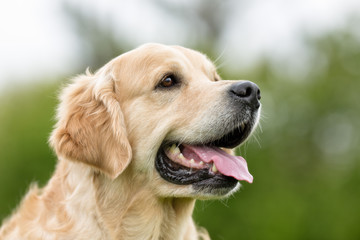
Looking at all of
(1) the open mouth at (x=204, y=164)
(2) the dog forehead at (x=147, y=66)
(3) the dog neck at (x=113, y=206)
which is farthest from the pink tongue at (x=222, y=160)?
(2) the dog forehead at (x=147, y=66)

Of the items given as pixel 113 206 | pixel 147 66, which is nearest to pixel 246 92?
pixel 147 66

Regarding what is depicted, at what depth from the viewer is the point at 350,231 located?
888cm

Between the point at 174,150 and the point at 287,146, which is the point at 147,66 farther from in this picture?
the point at 287,146

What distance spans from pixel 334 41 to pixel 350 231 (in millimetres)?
3690

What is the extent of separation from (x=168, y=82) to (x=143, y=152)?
2.09ft

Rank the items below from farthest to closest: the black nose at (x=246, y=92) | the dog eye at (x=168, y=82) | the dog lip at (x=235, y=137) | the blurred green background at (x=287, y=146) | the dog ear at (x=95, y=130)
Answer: the blurred green background at (x=287, y=146), the dog eye at (x=168, y=82), the dog lip at (x=235, y=137), the black nose at (x=246, y=92), the dog ear at (x=95, y=130)

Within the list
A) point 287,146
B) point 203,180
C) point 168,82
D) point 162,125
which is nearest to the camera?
point 203,180

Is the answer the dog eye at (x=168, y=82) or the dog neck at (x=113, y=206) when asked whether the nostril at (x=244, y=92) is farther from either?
the dog neck at (x=113, y=206)

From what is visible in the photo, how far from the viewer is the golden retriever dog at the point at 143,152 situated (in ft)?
13.1

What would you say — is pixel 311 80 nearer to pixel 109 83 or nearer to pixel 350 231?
pixel 350 231

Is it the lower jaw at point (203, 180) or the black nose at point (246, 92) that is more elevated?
the black nose at point (246, 92)

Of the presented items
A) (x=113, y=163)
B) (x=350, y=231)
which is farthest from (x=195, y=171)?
(x=350, y=231)

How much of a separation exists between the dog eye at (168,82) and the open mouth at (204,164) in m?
0.49

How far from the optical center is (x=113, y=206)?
4023 mm
